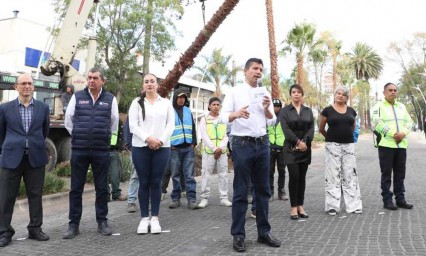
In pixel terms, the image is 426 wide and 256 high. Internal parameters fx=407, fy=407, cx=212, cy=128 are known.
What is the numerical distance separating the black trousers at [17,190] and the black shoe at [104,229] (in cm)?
75

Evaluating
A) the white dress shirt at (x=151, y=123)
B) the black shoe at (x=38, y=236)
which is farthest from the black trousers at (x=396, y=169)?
the black shoe at (x=38, y=236)

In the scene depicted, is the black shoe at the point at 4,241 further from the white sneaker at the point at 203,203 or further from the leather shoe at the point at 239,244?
the white sneaker at the point at 203,203

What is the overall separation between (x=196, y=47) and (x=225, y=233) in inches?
257

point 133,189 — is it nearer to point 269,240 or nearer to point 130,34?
point 269,240

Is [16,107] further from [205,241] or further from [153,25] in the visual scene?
[153,25]

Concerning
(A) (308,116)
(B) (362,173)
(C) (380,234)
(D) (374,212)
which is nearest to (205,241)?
(C) (380,234)

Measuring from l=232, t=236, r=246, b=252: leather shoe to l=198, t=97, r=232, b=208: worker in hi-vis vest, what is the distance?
281cm

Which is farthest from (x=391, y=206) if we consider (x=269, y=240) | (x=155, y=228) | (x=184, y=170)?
(x=155, y=228)

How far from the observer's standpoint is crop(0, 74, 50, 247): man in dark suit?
4961 millimetres

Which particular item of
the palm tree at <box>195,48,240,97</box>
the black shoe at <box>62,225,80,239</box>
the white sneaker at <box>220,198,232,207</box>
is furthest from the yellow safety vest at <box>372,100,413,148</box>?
the palm tree at <box>195,48,240,97</box>

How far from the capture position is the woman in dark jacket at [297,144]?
6.09 meters

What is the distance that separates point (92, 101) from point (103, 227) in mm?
1666

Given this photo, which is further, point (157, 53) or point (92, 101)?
point (157, 53)

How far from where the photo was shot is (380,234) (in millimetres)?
5039
